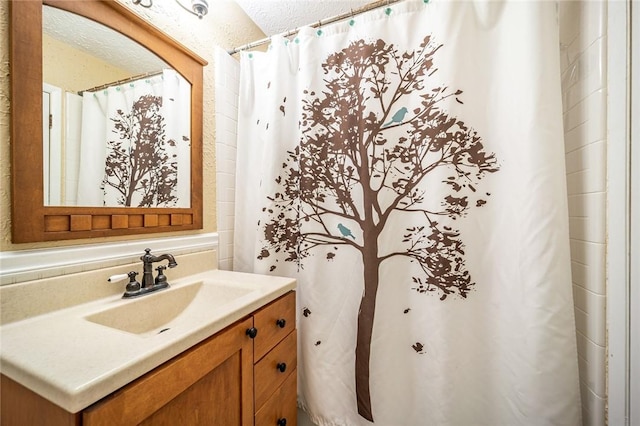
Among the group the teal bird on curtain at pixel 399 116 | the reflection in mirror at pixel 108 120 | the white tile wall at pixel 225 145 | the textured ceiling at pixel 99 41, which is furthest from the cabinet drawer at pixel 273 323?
the textured ceiling at pixel 99 41

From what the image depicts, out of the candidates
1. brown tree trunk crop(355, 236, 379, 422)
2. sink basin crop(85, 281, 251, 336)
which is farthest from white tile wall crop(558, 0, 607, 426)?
sink basin crop(85, 281, 251, 336)

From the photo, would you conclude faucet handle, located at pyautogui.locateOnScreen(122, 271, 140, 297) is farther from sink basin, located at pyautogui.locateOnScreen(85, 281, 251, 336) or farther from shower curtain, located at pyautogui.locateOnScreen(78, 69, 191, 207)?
shower curtain, located at pyautogui.locateOnScreen(78, 69, 191, 207)

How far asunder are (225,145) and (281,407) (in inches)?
48.2

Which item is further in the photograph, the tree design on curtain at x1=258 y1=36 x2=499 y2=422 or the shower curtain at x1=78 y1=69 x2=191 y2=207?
the tree design on curtain at x1=258 y1=36 x2=499 y2=422

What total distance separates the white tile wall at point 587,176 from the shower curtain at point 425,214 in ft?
0.20

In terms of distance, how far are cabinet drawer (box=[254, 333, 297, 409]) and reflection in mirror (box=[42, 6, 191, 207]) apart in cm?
73

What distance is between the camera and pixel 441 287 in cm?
94

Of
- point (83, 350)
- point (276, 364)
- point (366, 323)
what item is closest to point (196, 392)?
point (83, 350)

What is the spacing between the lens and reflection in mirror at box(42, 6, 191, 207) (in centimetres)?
70

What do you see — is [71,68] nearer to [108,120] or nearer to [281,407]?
[108,120]

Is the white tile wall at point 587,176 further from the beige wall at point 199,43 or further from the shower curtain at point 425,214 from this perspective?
the beige wall at point 199,43

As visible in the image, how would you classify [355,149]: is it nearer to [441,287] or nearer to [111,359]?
[441,287]

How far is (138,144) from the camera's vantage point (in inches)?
35.8

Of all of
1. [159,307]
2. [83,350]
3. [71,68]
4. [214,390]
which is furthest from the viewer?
[159,307]
